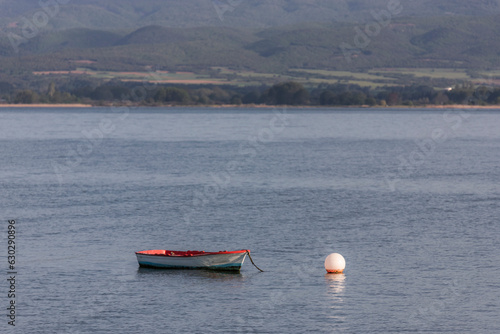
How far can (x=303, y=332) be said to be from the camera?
36.1 m

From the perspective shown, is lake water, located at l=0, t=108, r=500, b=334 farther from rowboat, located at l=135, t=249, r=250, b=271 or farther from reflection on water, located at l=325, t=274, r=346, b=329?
rowboat, located at l=135, t=249, r=250, b=271

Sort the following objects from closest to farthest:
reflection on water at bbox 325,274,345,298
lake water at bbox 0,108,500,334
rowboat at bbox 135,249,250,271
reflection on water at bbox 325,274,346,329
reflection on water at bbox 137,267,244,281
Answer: reflection on water at bbox 325,274,346,329 → lake water at bbox 0,108,500,334 → reflection on water at bbox 325,274,345,298 → reflection on water at bbox 137,267,244,281 → rowboat at bbox 135,249,250,271

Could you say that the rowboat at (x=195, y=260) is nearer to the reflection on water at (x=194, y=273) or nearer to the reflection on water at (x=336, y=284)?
the reflection on water at (x=194, y=273)

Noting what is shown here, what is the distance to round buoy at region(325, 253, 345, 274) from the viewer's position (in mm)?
45969

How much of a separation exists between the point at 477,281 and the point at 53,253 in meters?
26.6

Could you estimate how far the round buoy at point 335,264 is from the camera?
4597 centimetres

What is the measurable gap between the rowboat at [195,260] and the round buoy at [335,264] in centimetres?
484

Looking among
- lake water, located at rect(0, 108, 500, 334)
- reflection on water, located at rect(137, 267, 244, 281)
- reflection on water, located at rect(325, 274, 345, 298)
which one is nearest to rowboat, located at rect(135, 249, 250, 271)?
reflection on water, located at rect(137, 267, 244, 281)

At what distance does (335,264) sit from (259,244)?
9380 mm

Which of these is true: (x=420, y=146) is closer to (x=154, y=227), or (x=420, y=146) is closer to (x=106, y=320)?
(x=154, y=227)

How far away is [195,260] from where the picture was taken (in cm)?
4681

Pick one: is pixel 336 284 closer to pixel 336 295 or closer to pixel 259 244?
pixel 336 295

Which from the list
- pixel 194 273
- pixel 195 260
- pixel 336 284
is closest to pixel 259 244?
pixel 195 260

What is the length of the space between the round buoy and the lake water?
30.4 inches
